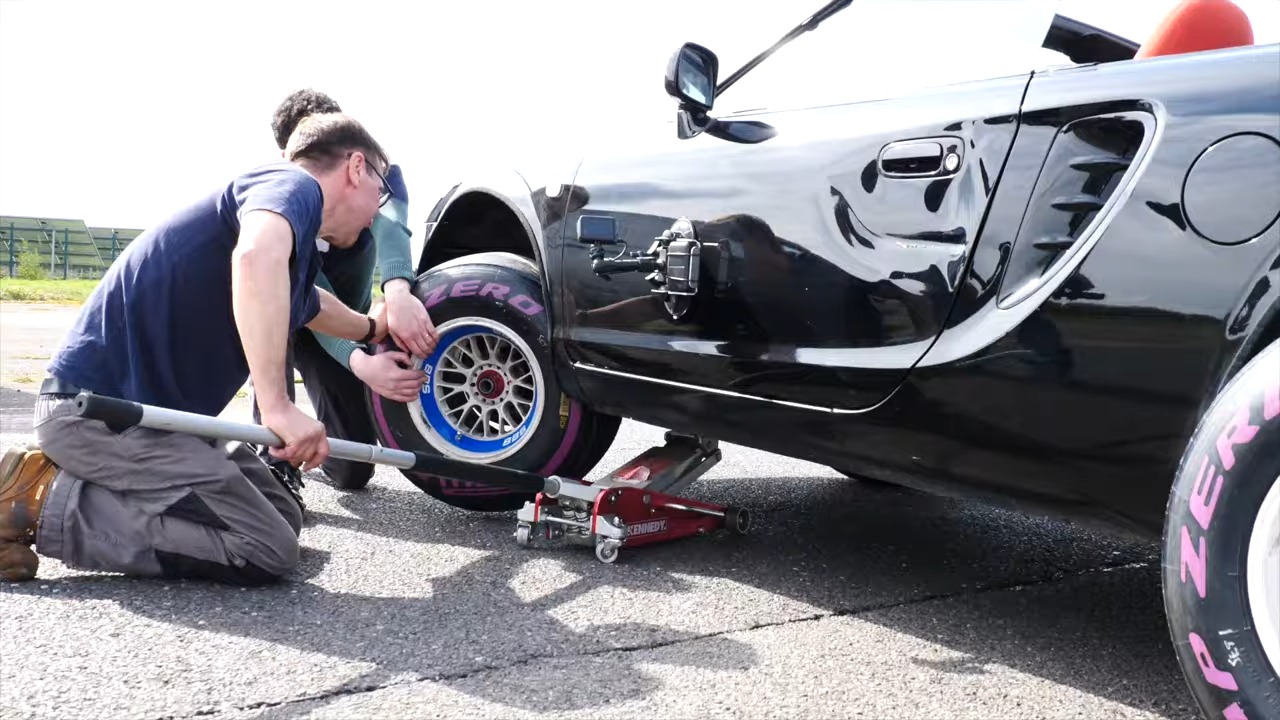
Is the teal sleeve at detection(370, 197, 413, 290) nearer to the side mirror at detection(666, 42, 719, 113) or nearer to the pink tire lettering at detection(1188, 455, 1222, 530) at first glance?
the side mirror at detection(666, 42, 719, 113)

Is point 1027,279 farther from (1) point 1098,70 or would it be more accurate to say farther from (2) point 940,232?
(1) point 1098,70

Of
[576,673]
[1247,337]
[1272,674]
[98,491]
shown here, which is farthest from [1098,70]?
[98,491]

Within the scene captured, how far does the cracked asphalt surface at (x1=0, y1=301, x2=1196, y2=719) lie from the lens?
1.84m

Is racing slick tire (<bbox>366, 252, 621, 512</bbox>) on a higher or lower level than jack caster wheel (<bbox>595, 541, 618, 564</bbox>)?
higher

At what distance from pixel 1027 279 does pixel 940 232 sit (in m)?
0.21

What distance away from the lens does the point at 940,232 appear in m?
2.03

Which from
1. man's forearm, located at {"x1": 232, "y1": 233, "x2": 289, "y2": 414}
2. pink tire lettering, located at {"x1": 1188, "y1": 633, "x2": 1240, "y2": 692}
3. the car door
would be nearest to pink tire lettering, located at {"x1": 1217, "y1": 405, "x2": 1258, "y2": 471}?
pink tire lettering, located at {"x1": 1188, "y1": 633, "x2": 1240, "y2": 692}

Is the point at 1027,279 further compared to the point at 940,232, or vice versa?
the point at 940,232

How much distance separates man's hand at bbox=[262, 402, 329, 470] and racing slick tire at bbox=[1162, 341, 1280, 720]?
170 centimetres

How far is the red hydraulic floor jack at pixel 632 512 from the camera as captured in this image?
2730mm

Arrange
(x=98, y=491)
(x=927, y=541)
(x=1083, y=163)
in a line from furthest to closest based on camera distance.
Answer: (x=927, y=541)
(x=98, y=491)
(x=1083, y=163)

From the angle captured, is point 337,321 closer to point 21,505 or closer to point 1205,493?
point 21,505

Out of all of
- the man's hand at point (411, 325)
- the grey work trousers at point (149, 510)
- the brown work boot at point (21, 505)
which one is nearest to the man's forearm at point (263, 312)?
the grey work trousers at point (149, 510)

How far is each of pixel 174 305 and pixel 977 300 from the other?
184cm
